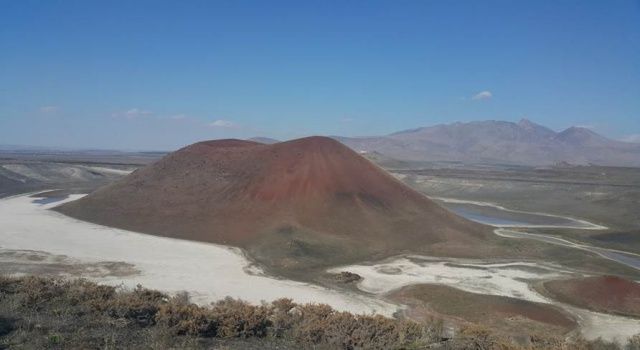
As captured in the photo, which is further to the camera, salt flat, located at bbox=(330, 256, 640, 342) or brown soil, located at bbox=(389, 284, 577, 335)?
salt flat, located at bbox=(330, 256, 640, 342)

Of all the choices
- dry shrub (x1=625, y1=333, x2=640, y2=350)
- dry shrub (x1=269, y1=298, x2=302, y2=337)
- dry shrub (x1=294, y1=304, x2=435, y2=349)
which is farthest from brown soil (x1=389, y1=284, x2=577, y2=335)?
dry shrub (x1=269, y1=298, x2=302, y2=337)

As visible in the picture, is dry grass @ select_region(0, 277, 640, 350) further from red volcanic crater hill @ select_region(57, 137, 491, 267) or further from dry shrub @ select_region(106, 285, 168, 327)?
red volcanic crater hill @ select_region(57, 137, 491, 267)

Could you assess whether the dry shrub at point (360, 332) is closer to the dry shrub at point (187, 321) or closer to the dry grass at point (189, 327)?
the dry grass at point (189, 327)

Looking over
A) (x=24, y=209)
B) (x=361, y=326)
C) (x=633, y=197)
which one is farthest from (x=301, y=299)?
(x=633, y=197)

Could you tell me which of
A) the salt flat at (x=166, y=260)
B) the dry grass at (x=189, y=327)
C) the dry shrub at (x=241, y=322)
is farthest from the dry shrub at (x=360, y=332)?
the salt flat at (x=166, y=260)

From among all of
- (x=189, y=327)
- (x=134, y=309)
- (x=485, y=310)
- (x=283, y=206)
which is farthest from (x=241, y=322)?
(x=283, y=206)

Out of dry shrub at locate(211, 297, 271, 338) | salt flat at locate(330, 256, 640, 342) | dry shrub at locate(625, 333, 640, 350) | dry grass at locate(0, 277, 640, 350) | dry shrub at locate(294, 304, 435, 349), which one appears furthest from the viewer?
salt flat at locate(330, 256, 640, 342)

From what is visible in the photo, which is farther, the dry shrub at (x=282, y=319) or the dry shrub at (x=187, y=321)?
the dry shrub at (x=282, y=319)
